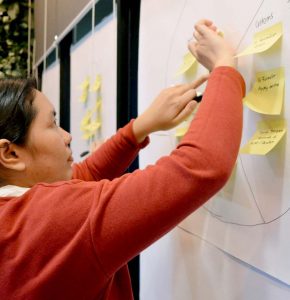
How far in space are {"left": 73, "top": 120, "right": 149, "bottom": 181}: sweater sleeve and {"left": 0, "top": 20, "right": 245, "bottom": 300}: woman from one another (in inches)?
7.3

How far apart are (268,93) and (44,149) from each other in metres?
0.34

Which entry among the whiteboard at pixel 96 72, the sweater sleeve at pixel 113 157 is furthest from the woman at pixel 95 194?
the whiteboard at pixel 96 72

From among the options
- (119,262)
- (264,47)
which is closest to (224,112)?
(264,47)

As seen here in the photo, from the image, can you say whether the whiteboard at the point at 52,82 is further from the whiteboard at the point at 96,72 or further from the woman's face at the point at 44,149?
the woman's face at the point at 44,149

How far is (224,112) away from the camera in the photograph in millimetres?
427

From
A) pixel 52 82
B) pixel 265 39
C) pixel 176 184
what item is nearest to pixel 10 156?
pixel 176 184

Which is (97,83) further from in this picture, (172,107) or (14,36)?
(14,36)

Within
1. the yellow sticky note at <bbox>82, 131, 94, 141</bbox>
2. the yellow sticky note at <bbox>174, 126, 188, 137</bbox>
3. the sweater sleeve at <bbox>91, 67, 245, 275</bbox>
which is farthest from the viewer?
the yellow sticky note at <bbox>82, 131, 94, 141</bbox>

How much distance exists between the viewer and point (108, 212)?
441mm

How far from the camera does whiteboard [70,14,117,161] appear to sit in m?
1.01

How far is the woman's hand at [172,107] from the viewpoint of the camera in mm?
554

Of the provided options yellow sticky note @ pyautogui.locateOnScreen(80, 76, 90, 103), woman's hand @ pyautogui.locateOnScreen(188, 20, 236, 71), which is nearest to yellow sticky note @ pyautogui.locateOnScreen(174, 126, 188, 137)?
woman's hand @ pyautogui.locateOnScreen(188, 20, 236, 71)

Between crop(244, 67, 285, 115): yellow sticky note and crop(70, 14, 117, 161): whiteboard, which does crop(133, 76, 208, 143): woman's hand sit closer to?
crop(244, 67, 285, 115): yellow sticky note

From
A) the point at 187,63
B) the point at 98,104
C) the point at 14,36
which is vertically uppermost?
the point at 14,36
